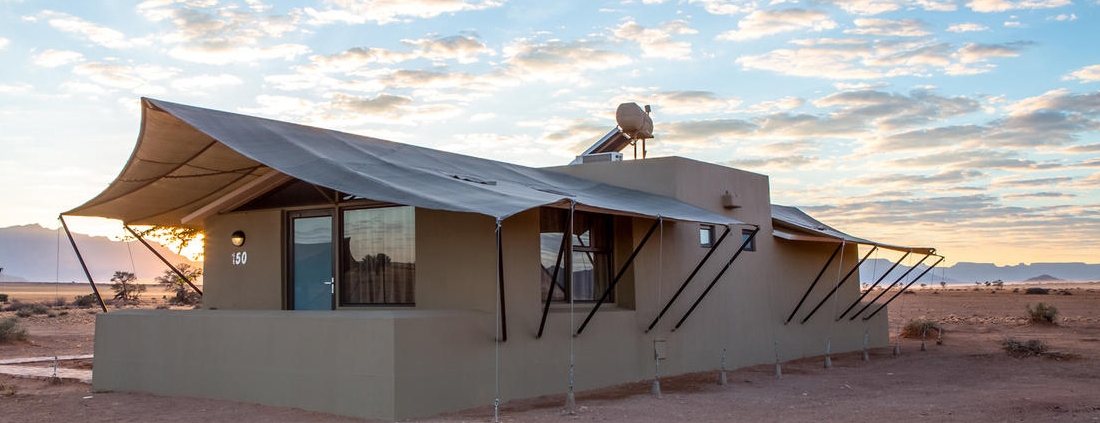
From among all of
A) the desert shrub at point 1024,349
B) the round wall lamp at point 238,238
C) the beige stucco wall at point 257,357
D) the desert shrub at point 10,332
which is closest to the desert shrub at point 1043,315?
the desert shrub at point 1024,349

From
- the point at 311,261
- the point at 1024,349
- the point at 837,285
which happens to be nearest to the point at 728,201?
the point at 837,285

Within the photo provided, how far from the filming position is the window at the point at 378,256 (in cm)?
1093

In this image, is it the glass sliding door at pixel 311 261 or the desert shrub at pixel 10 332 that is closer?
the glass sliding door at pixel 311 261

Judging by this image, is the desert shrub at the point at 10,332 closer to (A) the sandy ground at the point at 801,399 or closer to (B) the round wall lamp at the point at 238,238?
(A) the sandy ground at the point at 801,399

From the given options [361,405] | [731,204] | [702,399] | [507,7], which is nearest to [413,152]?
[507,7]

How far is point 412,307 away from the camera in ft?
35.4

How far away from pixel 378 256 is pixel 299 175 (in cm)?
210

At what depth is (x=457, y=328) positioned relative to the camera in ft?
31.7

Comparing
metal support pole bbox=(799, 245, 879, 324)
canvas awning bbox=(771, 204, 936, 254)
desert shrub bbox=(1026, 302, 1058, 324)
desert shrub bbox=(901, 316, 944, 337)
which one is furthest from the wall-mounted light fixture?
desert shrub bbox=(1026, 302, 1058, 324)

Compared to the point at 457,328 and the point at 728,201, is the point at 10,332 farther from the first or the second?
the point at 728,201

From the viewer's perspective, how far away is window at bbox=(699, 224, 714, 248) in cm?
1458

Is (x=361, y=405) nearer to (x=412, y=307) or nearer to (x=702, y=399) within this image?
(x=412, y=307)

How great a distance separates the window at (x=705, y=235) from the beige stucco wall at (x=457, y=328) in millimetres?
159

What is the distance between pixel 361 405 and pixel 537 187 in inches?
149
